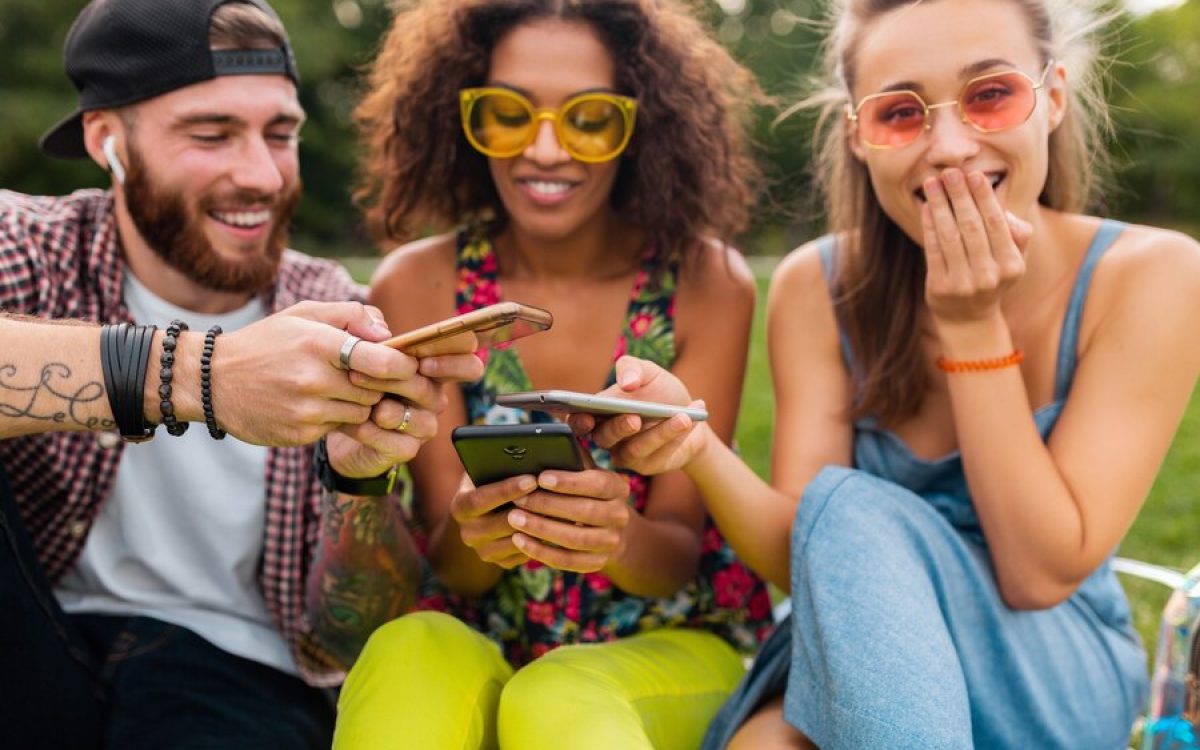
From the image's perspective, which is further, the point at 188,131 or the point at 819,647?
the point at 188,131

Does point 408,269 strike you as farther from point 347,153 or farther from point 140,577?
point 347,153

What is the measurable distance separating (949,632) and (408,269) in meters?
1.78

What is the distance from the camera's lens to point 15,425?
2.37 metres

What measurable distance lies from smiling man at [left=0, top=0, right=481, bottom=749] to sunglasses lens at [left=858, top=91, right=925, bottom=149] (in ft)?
4.44

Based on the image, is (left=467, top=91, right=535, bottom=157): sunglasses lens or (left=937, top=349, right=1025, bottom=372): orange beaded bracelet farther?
(left=467, top=91, right=535, bottom=157): sunglasses lens

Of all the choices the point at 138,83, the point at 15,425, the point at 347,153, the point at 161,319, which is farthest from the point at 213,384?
the point at 347,153

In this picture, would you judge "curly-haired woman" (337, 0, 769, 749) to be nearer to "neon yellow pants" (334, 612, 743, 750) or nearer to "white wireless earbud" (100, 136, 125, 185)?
"neon yellow pants" (334, 612, 743, 750)

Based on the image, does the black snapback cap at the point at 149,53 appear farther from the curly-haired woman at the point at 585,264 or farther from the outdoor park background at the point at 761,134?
the outdoor park background at the point at 761,134

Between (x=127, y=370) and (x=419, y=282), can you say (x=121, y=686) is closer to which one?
(x=127, y=370)

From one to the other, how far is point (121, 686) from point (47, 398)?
88 centimetres

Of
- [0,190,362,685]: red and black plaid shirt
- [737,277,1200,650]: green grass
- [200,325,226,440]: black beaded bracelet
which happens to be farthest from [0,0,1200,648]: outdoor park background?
[200,325,226,440]: black beaded bracelet

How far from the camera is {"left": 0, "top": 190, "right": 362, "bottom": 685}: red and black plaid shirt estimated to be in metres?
2.98

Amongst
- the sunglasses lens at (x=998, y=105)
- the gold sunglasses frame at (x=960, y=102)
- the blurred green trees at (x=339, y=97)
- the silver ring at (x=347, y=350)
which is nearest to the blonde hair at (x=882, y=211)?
the gold sunglasses frame at (x=960, y=102)

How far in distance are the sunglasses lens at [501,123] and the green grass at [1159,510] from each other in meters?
2.28
